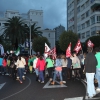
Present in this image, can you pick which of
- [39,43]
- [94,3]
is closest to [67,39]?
[39,43]

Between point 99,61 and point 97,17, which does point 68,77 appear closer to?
point 99,61

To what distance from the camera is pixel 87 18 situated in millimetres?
67562

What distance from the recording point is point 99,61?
9.67 m

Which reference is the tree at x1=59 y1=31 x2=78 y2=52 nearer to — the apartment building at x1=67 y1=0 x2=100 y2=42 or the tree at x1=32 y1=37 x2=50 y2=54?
the tree at x1=32 y1=37 x2=50 y2=54

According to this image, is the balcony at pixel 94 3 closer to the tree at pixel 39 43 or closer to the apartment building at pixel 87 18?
the apartment building at pixel 87 18

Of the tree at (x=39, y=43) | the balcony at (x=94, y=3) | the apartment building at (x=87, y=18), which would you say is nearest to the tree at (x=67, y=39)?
the tree at (x=39, y=43)

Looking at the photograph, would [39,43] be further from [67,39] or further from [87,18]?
[87,18]

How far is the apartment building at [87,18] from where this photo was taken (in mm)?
60219

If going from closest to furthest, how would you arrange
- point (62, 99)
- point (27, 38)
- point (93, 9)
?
point (62, 99), point (27, 38), point (93, 9)

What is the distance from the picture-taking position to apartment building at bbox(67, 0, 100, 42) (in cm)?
6022

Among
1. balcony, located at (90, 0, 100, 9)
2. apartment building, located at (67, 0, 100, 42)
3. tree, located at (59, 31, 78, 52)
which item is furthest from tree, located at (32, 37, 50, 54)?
balcony, located at (90, 0, 100, 9)

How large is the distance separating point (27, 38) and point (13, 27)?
6.38 metres

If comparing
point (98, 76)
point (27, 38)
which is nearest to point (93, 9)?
point (27, 38)

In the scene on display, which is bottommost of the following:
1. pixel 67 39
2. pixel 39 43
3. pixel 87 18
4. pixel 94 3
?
pixel 39 43
